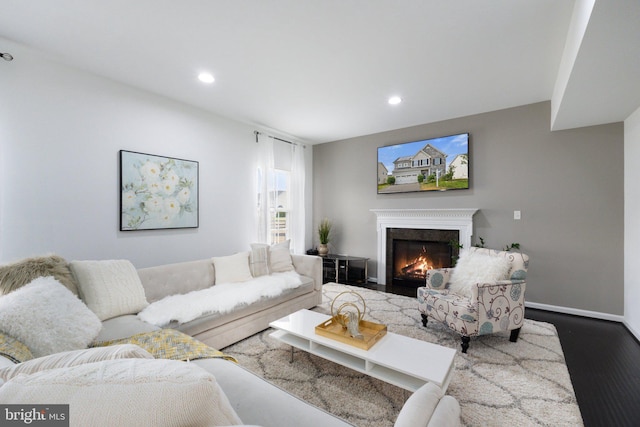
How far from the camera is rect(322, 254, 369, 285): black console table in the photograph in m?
4.75

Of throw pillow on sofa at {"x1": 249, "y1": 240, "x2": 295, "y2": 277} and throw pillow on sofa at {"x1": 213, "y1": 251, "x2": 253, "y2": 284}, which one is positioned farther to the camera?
throw pillow on sofa at {"x1": 249, "y1": 240, "x2": 295, "y2": 277}

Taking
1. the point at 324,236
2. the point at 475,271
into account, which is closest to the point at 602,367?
the point at 475,271

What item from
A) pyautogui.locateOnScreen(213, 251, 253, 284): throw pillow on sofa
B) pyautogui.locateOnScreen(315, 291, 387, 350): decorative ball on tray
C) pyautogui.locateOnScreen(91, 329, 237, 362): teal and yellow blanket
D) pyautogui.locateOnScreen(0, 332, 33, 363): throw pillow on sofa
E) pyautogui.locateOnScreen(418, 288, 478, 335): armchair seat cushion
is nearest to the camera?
pyautogui.locateOnScreen(0, 332, 33, 363): throw pillow on sofa

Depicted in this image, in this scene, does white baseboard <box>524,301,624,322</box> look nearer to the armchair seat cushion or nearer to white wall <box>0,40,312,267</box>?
the armchair seat cushion

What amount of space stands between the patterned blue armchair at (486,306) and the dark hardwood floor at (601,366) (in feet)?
1.69

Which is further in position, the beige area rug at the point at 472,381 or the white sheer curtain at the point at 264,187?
the white sheer curtain at the point at 264,187

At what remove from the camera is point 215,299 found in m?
2.42

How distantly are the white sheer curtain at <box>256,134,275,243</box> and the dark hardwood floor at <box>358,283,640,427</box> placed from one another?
3705 millimetres

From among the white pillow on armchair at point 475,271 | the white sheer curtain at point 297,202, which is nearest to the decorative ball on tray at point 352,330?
the white pillow on armchair at point 475,271

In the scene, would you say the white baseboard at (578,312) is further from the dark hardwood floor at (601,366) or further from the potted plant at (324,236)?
the potted plant at (324,236)

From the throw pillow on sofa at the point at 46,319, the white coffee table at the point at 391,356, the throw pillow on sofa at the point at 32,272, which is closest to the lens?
the throw pillow on sofa at the point at 46,319

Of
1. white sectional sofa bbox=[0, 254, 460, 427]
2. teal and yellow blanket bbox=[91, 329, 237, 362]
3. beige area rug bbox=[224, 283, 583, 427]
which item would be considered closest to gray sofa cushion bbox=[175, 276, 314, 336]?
white sectional sofa bbox=[0, 254, 460, 427]

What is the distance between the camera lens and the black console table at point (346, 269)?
475cm

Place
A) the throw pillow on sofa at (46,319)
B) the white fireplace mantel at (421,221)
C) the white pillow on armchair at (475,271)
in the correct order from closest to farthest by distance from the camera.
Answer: the throw pillow on sofa at (46,319) < the white pillow on armchair at (475,271) < the white fireplace mantel at (421,221)
